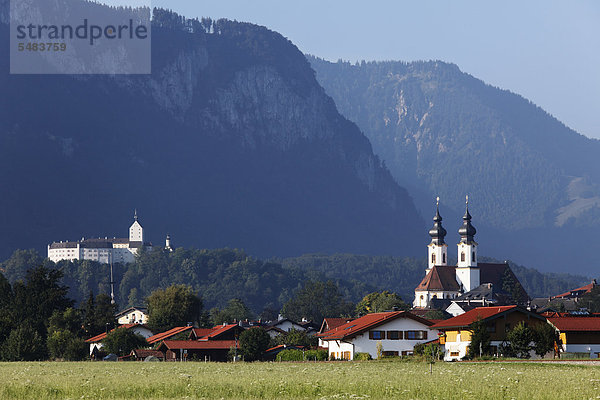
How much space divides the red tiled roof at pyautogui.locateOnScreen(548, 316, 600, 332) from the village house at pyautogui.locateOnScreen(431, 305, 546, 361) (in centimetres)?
212

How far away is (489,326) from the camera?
298 feet

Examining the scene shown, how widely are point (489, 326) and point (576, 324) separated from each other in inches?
339

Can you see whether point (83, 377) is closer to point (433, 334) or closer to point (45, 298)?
point (433, 334)

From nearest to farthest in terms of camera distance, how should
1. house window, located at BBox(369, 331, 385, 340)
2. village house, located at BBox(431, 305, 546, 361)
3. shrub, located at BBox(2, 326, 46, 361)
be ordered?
village house, located at BBox(431, 305, 546, 361)
house window, located at BBox(369, 331, 385, 340)
shrub, located at BBox(2, 326, 46, 361)

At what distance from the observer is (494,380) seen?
5269cm

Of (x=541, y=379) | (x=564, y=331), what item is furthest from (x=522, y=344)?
(x=541, y=379)

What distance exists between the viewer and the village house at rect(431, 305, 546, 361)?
90625 mm

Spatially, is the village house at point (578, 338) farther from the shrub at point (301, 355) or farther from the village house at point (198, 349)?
the village house at point (198, 349)

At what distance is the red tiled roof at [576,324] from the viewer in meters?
93.5

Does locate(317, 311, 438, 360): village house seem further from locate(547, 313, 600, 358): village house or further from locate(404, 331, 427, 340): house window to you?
locate(547, 313, 600, 358): village house

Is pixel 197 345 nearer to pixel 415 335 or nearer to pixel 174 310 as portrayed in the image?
pixel 415 335

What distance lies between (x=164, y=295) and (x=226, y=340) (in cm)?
4783

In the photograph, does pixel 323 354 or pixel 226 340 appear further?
pixel 226 340

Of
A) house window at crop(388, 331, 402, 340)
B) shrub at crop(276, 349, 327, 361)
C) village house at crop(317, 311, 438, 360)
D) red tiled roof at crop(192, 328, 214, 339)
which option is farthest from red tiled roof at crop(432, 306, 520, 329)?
red tiled roof at crop(192, 328, 214, 339)
